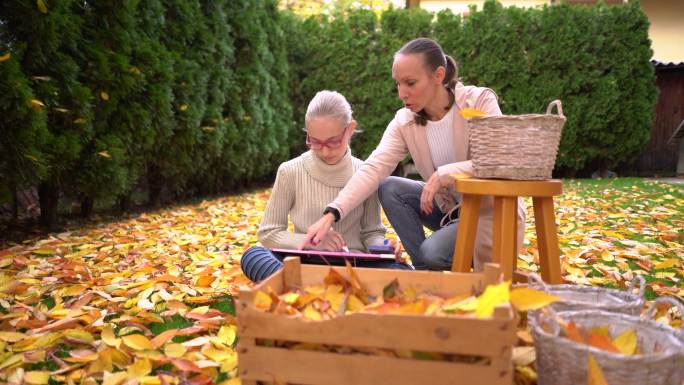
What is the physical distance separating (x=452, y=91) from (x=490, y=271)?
1207mm

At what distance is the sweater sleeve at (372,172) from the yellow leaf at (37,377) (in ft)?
3.99

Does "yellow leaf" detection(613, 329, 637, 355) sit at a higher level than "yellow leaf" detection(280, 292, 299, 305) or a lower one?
lower

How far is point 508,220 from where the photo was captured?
2053 millimetres

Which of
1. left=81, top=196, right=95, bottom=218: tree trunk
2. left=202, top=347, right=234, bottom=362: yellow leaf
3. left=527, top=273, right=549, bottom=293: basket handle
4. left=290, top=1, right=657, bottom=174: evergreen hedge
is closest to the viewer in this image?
left=527, top=273, right=549, bottom=293: basket handle

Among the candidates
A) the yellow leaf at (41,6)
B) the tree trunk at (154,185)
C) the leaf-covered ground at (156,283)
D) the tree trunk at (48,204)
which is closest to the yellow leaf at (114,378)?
the leaf-covered ground at (156,283)

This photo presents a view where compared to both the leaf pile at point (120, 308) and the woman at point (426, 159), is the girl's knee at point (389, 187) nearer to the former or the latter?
the woman at point (426, 159)

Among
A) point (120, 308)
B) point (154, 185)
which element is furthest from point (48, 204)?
point (120, 308)

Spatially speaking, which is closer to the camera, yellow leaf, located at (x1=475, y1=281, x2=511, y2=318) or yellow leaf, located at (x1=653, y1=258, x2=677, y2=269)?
yellow leaf, located at (x1=475, y1=281, x2=511, y2=318)

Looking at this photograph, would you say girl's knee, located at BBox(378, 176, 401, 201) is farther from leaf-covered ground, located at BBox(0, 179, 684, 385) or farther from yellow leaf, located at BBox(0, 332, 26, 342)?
yellow leaf, located at BBox(0, 332, 26, 342)

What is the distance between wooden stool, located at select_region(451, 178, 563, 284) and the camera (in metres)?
1.97

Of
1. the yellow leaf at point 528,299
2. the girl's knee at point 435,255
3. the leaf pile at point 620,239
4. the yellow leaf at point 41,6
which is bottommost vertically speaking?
the leaf pile at point 620,239

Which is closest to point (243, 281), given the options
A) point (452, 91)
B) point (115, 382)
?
point (115, 382)

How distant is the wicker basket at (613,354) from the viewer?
4.10ft

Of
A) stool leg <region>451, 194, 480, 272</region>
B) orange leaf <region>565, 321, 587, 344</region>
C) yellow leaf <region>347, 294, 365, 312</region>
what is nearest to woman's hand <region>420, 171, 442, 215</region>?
stool leg <region>451, 194, 480, 272</region>
